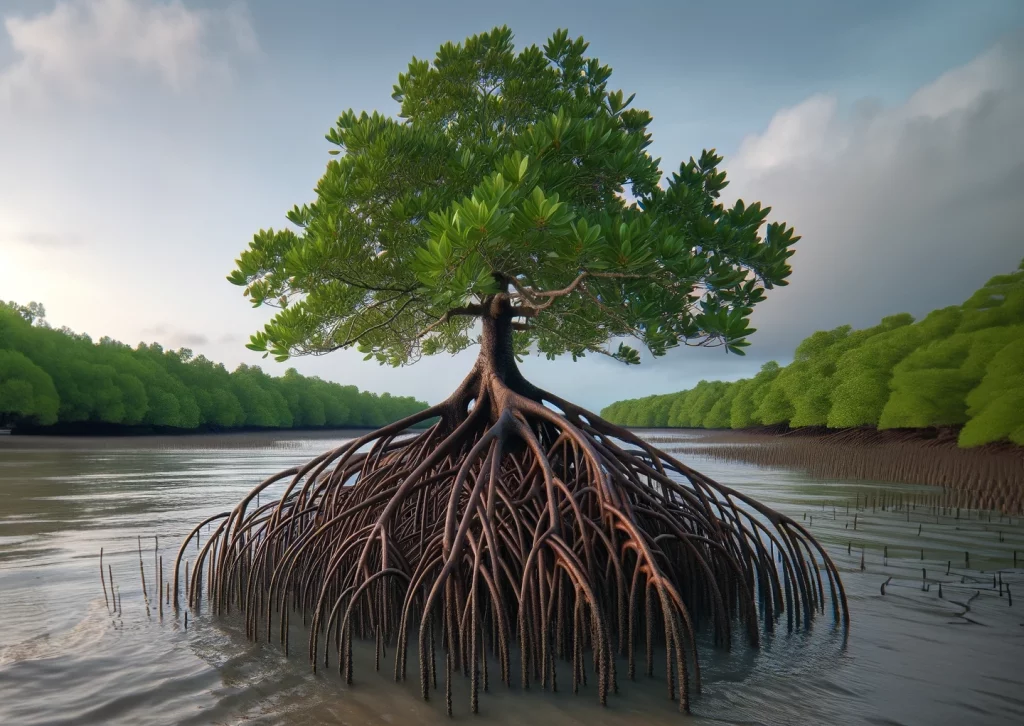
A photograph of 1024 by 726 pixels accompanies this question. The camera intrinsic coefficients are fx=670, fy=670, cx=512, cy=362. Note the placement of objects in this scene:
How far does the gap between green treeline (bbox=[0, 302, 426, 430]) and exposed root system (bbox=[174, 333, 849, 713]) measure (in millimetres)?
45979

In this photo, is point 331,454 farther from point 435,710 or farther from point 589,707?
point 589,707

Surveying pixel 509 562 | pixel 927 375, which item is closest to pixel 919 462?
pixel 927 375

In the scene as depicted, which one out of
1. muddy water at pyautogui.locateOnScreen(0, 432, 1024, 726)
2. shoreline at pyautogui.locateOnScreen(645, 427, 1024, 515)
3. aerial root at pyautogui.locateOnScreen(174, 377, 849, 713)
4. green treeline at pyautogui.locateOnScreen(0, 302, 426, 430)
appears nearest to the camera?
muddy water at pyautogui.locateOnScreen(0, 432, 1024, 726)

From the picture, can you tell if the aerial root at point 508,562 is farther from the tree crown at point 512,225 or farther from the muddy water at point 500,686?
the tree crown at point 512,225

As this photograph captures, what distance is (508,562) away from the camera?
20.7ft

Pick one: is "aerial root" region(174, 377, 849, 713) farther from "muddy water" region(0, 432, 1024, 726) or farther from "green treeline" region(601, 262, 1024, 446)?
"green treeline" region(601, 262, 1024, 446)

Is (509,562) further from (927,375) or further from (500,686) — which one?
(927,375)

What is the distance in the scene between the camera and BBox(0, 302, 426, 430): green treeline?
148ft

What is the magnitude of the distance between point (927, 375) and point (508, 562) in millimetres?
36045

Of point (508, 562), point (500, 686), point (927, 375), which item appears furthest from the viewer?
point (927, 375)

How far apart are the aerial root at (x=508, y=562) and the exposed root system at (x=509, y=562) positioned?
2cm

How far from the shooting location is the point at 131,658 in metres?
6.11

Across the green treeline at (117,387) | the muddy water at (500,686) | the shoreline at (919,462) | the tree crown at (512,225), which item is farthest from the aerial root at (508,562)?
the green treeline at (117,387)

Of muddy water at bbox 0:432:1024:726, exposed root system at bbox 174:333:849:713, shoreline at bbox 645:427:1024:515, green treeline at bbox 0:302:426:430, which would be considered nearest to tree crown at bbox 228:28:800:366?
exposed root system at bbox 174:333:849:713
